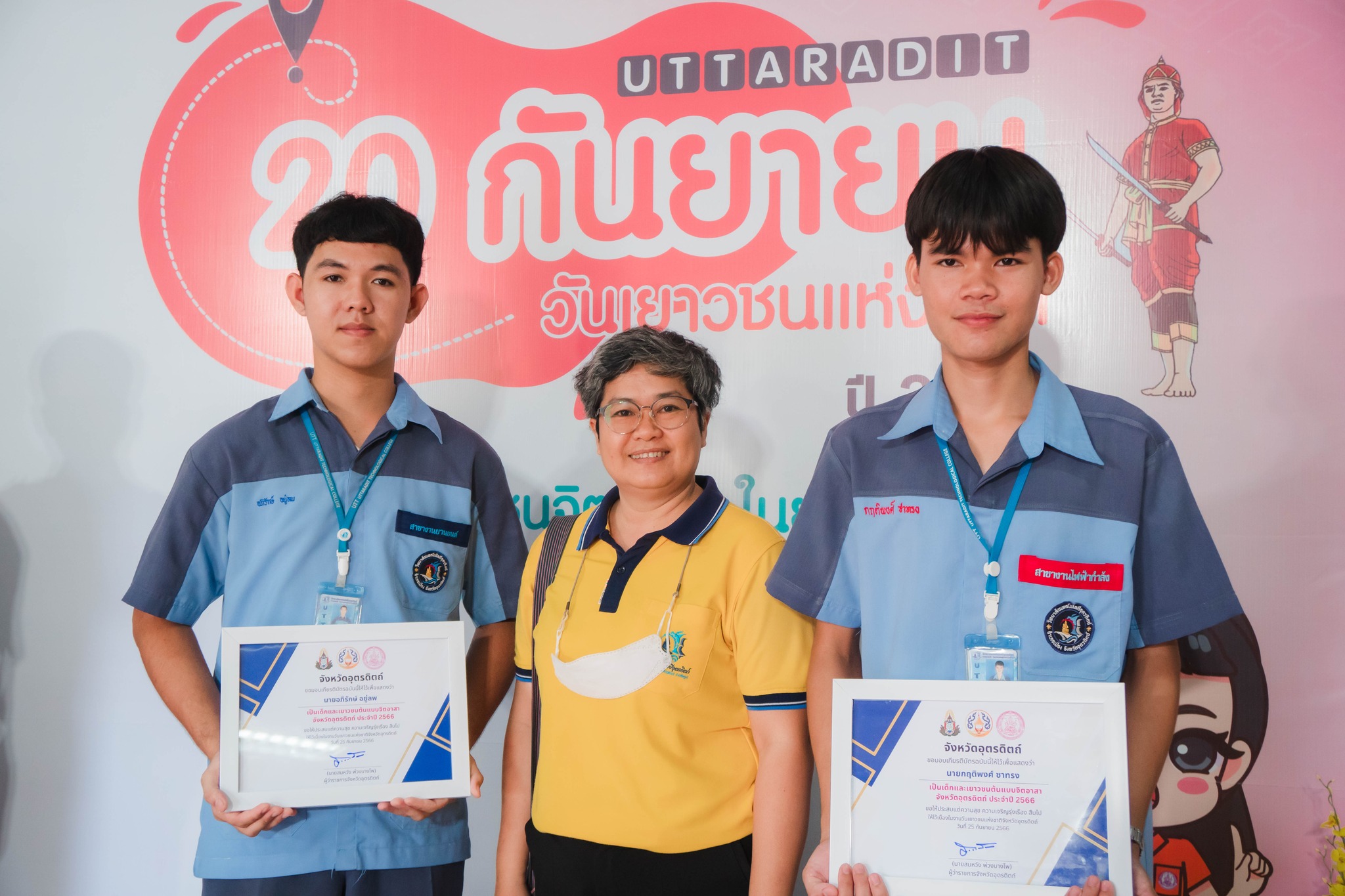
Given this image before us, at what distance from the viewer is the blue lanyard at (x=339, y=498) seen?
2125 millimetres

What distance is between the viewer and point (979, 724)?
1537 millimetres

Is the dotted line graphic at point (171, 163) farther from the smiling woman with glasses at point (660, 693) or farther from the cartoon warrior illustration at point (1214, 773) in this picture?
the cartoon warrior illustration at point (1214, 773)

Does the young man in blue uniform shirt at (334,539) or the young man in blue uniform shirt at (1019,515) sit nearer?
the young man in blue uniform shirt at (1019,515)

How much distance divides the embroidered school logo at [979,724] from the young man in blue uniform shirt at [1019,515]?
126 mm

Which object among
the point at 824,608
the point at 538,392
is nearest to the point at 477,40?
the point at 538,392

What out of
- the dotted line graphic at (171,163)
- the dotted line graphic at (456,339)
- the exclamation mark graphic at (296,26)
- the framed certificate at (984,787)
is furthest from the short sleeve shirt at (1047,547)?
the exclamation mark graphic at (296,26)

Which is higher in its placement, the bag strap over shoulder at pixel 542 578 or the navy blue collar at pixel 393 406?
the navy blue collar at pixel 393 406

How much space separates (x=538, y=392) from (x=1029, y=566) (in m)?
1.75

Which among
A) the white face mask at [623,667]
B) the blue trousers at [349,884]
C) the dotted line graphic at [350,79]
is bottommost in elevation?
the blue trousers at [349,884]

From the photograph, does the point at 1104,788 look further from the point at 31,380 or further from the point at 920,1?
the point at 31,380

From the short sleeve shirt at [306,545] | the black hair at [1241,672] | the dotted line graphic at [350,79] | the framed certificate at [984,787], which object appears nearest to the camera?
the framed certificate at [984,787]

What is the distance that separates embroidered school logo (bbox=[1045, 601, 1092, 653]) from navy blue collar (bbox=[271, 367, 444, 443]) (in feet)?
4.64

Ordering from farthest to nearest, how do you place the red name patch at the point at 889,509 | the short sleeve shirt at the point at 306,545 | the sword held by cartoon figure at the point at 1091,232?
the sword held by cartoon figure at the point at 1091,232 → the short sleeve shirt at the point at 306,545 → the red name patch at the point at 889,509
